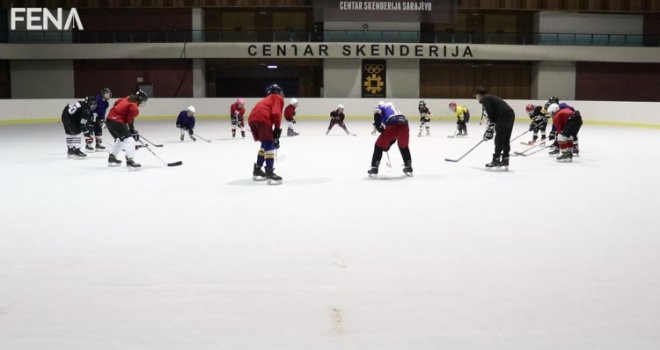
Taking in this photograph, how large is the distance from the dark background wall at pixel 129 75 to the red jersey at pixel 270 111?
905 inches

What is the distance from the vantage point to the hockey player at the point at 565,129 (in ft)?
37.3

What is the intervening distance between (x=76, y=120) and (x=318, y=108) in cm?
1540

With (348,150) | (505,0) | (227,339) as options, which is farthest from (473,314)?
(505,0)

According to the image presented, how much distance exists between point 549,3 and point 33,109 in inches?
833

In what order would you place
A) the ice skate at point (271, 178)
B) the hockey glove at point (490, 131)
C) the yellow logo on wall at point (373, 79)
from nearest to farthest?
the ice skate at point (271, 178)
the hockey glove at point (490, 131)
the yellow logo on wall at point (373, 79)

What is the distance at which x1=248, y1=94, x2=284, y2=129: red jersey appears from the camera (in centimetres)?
866

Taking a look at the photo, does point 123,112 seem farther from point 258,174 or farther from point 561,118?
point 561,118

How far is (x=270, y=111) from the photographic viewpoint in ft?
28.6

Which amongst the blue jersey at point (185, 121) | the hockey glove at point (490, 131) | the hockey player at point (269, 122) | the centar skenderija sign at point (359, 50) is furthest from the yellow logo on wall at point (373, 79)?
the hockey player at point (269, 122)

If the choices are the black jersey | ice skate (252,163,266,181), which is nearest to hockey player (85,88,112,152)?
ice skate (252,163,266,181)

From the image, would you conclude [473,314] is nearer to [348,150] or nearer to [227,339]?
[227,339]

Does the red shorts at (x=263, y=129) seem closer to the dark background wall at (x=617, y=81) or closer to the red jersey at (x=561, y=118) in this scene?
the red jersey at (x=561, y=118)

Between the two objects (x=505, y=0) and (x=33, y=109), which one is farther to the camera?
(x=505, y=0)

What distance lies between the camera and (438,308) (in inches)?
145
